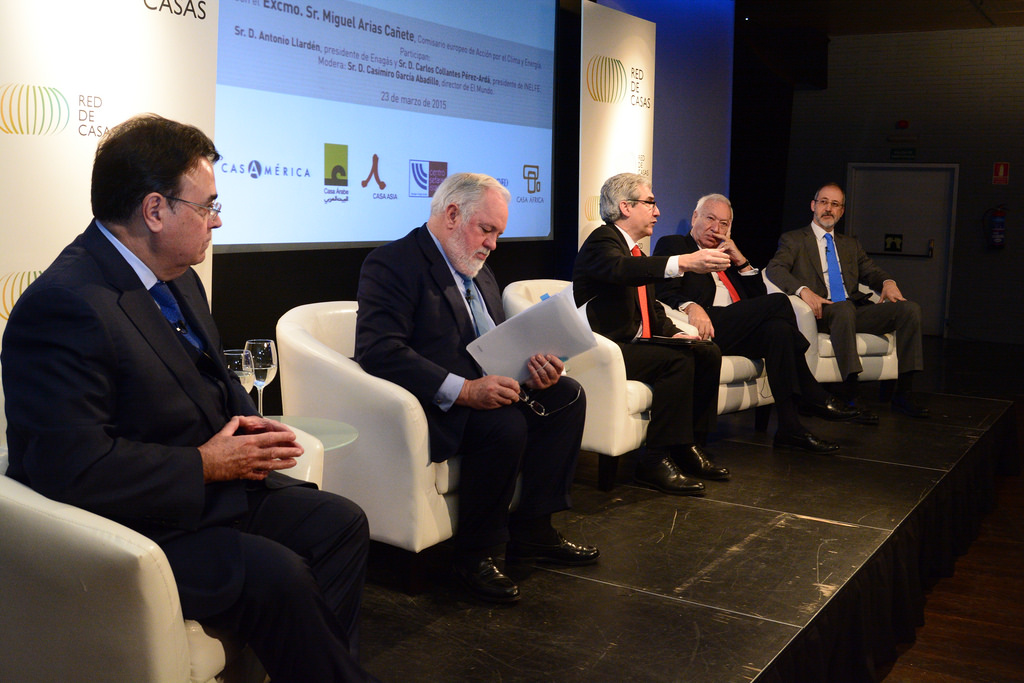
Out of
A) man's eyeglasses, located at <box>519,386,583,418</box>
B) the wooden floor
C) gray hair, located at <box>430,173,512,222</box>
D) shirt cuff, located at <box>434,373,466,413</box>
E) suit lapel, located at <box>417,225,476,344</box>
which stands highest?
gray hair, located at <box>430,173,512,222</box>

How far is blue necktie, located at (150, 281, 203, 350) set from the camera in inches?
71.2

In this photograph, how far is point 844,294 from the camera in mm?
5418

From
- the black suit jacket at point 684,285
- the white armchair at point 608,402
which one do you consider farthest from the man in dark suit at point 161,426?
the black suit jacket at point 684,285

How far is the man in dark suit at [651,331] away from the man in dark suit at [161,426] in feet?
6.79

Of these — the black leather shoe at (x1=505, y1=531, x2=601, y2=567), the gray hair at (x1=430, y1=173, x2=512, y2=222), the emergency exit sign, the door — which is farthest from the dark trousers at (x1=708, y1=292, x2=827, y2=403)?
the emergency exit sign

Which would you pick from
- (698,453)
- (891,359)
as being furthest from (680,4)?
(698,453)

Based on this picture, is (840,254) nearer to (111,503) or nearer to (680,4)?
(680,4)

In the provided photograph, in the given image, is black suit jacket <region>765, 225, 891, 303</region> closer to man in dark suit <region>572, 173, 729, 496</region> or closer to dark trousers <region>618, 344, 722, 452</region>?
man in dark suit <region>572, 173, 729, 496</region>

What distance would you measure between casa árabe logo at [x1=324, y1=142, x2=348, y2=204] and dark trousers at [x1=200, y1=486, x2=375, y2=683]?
2.13 metres

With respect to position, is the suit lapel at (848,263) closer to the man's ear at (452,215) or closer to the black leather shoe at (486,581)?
the man's ear at (452,215)

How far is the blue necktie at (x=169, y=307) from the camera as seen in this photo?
1.81 m

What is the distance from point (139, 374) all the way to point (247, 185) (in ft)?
6.25

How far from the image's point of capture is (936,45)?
9.95 meters

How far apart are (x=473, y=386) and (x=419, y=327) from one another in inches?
10.1
